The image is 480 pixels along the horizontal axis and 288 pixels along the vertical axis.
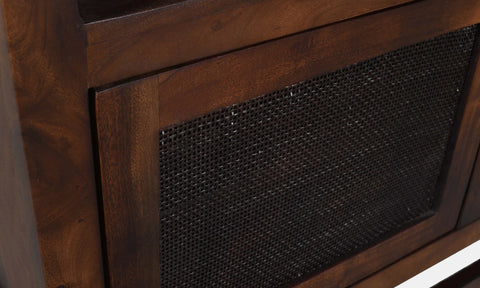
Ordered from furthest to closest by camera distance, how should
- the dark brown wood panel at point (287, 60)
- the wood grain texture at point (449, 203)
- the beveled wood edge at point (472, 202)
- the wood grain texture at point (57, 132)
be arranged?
the beveled wood edge at point (472, 202)
the wood grain texture at point (449, 203)
the dark brown wood panel at point (287, 60)
the wood grain texture at point (57, 132)

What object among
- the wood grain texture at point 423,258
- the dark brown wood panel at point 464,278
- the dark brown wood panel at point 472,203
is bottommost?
the dark brown wood panel at point 464,278

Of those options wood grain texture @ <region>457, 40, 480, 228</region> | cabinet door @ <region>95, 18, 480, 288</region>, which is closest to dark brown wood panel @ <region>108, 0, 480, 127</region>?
cabinet door @ <region>95, 18, 480, 288</region>

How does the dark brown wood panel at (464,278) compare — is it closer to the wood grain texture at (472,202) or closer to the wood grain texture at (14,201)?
the wood grain texture at (472,202)

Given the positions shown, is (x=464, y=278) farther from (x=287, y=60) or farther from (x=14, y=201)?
(x=14, y=201)

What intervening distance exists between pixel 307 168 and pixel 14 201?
341 millimetres

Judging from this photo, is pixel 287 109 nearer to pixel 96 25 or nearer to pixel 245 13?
pixel 245 13

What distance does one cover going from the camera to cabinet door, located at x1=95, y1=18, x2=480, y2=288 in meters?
0.62

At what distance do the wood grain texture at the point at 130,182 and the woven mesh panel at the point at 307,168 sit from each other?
2cm

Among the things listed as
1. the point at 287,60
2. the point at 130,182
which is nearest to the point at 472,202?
the point at 287,60

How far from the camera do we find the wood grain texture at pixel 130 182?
57 centimetres

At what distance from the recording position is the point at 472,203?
1037 mm

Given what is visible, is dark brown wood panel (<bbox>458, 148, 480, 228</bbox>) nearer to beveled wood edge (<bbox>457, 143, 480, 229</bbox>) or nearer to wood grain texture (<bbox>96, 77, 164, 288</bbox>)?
beveled wood edge (<bbox>457, 143, 480, 229</bbox>)

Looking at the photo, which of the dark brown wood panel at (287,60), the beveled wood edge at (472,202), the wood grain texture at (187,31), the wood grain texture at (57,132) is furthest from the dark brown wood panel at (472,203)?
the wood grain texture at (57,132)

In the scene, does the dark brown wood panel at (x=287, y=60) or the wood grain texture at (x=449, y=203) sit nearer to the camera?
the dark brown wood panel at (x=287, y=60)
